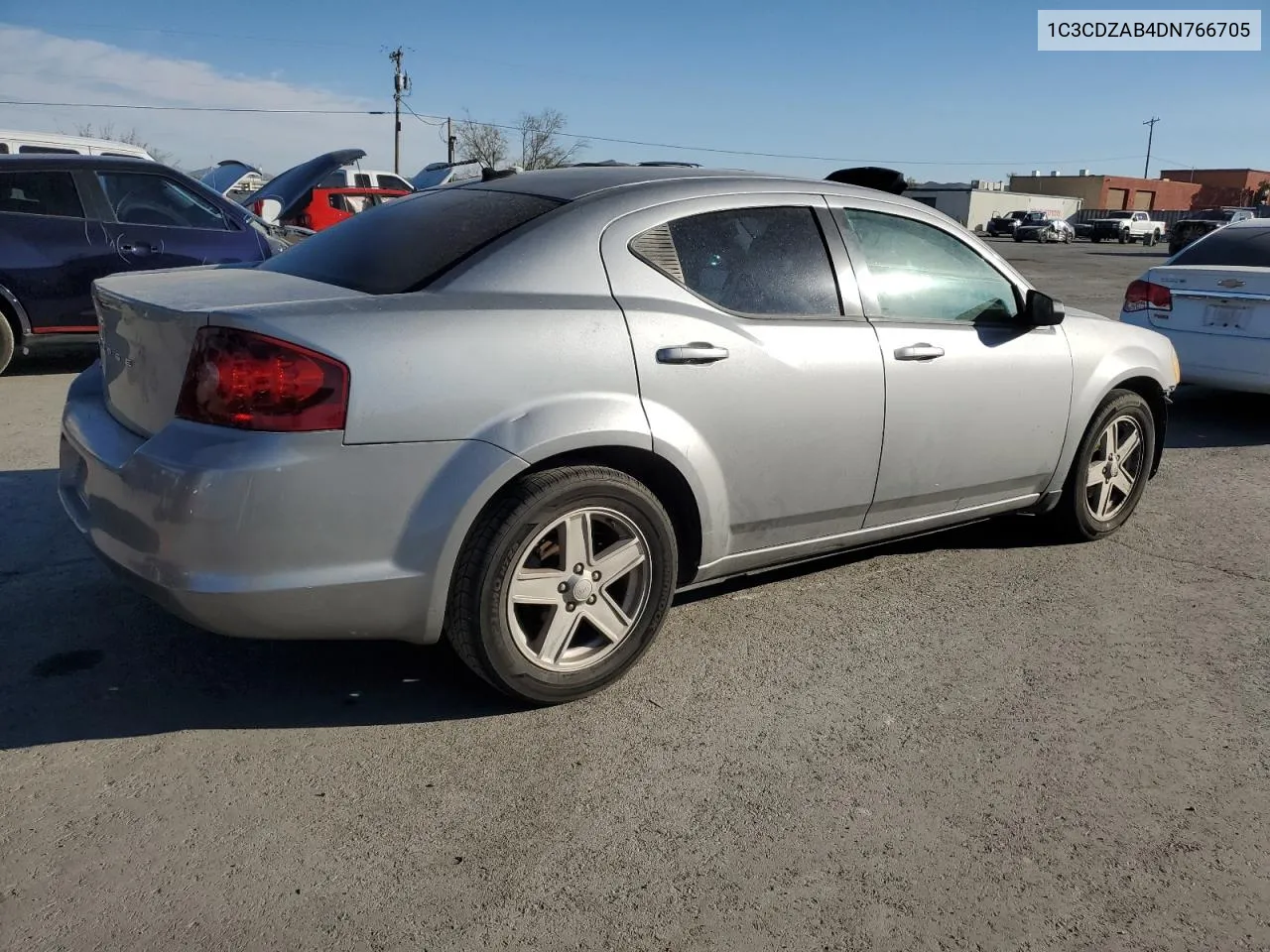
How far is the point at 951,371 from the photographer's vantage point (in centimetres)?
394

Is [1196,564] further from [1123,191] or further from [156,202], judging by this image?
[1123,191]

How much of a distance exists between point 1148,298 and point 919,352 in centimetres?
472

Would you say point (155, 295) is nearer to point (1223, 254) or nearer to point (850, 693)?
point (850, 693)

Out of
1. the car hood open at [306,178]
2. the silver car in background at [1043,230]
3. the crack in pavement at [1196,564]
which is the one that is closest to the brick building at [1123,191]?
the silver car in background at [1043,230]

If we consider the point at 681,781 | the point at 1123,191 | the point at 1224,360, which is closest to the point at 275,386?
the point at 681,781

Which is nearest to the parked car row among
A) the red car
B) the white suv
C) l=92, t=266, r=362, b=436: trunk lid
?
l=92, t=266, r=362, b=436: trunk lid

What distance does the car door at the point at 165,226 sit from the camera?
26.0 feet

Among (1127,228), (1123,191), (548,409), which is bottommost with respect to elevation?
(548,409)

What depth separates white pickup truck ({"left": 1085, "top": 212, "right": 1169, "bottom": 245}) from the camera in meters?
55.6

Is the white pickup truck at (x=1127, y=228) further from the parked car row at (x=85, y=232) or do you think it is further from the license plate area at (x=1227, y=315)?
the parked car row at (x=85, y=232)

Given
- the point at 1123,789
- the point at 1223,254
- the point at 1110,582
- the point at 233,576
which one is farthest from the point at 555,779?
the point at 1223,254

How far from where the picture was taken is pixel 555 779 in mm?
2801

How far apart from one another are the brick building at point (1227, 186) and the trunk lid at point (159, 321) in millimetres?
98235

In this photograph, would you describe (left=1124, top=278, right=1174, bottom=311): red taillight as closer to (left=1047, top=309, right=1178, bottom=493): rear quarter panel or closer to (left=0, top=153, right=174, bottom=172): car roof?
(left=1047, top=309, right=1178, bottom=493): rear quarter panel
